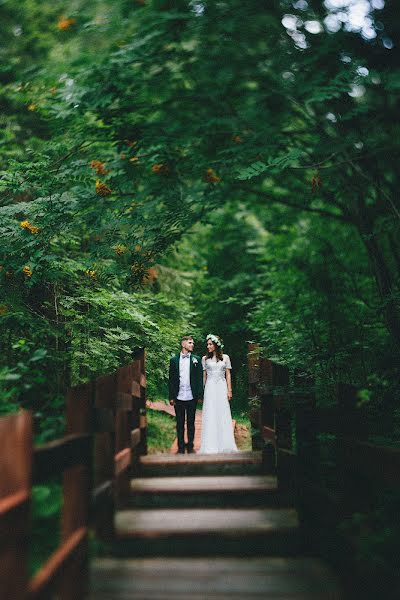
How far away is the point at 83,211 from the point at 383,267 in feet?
12.8

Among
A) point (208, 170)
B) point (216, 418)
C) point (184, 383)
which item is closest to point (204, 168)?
point (208, 170)

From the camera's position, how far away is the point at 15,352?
551 cm

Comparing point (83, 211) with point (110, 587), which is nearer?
point (110, 587)

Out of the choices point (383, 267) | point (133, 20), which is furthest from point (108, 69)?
point (383, 267)

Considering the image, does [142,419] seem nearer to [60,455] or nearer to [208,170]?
[208,170]

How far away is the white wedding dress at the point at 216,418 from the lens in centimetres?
790

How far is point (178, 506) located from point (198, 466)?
706mm

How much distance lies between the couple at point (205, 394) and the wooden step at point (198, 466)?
1696mm

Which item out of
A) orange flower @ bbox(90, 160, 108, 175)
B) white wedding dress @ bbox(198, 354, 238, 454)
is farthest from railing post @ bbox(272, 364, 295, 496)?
orange flower @ bbox(90, 160, 108, 175)

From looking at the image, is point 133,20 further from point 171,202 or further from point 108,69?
point 171,202

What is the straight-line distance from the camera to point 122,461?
453 cm

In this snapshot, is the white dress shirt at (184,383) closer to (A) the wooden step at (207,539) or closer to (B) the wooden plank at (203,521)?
(B) the wooden plank at (203,521)

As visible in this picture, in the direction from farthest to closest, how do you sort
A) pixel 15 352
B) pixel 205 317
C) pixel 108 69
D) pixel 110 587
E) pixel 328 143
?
pixel 205 317 → pixel 15 352 → pixel 328 143 → pixel 108 69 → pixel 110 587

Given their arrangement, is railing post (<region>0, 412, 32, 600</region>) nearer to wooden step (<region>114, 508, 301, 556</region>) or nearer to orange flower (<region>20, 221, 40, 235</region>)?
wooden step (<region>114, 508, 301, 556</region>)
